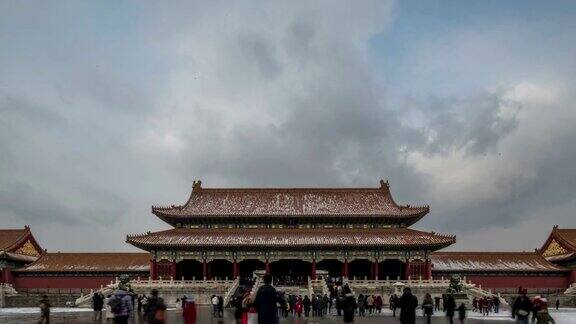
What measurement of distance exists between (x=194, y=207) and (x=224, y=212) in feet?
11.2

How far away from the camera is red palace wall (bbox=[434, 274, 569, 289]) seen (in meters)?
63.2

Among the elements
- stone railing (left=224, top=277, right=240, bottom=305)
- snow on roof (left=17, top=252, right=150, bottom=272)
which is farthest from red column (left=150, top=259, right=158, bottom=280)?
stone railing (left=224, top=277, right=240, bottom=305)

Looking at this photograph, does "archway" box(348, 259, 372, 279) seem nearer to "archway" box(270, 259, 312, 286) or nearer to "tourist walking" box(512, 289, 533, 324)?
"archway" box(270, 259, 312, 286)

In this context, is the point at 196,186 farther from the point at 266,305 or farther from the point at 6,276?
the point at 266,305

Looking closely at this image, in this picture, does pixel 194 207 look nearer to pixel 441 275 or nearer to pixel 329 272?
pixel 329 272

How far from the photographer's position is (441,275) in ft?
212

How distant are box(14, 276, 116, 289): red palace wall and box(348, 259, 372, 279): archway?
23.2m

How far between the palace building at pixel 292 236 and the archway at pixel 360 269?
0.33 ft

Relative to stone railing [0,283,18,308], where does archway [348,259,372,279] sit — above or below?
above

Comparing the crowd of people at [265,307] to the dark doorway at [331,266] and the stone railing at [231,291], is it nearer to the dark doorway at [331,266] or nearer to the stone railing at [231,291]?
the stone railing at [231,291]

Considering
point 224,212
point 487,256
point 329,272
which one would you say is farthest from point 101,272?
point 487,256

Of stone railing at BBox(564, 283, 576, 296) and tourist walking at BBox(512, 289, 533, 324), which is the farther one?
stone railing at BBox(564, 283, 576, 296)

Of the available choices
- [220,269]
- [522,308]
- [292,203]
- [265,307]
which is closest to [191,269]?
[220,269]

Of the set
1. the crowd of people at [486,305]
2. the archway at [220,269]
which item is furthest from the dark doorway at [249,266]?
the crowd of people at [486,305]
